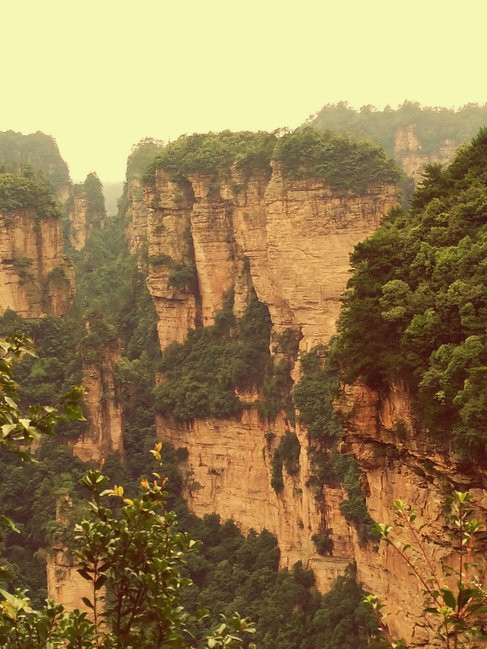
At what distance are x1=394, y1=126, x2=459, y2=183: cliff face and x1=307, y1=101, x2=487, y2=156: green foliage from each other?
0.19 metres

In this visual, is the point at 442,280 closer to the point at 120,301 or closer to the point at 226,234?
the point at 226,234

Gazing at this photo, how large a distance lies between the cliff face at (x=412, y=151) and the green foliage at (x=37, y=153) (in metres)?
18.9

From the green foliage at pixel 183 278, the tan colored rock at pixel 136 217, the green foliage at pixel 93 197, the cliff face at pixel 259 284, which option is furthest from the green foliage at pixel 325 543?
the green foliage at pixel 93 197

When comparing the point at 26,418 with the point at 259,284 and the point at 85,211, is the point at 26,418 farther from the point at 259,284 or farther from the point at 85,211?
the point at 85,211

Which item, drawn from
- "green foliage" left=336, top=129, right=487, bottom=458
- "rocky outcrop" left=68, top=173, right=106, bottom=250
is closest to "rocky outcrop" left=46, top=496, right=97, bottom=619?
"green foliage" left=336, top=129, right=487, bottom=458

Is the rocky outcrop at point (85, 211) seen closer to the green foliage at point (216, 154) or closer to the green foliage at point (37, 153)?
the green foliage at point (37, 153)

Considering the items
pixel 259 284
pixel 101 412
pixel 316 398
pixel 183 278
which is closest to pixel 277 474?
pixel 316 398

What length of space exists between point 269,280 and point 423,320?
71.3 feet

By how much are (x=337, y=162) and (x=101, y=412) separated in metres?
10.4

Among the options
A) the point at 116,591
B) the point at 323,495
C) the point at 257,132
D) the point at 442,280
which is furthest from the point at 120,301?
the point at 116,591

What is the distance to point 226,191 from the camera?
114ft

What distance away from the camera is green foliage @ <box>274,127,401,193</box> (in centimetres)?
3147

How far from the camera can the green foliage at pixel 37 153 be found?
197 feet

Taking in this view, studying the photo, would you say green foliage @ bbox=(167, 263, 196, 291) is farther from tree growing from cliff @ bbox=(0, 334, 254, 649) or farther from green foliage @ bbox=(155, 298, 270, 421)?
tree growing from cliff @ bbox=(0, 334, 254, 649)
